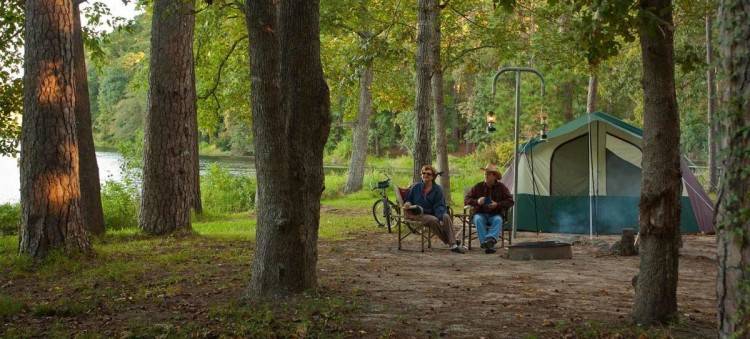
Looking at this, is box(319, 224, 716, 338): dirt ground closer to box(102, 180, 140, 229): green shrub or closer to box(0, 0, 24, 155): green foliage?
box(102, 180, 140, 229): green shrub

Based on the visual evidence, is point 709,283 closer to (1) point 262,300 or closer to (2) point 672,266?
(2) point 672,266

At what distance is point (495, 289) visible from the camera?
6895 mm

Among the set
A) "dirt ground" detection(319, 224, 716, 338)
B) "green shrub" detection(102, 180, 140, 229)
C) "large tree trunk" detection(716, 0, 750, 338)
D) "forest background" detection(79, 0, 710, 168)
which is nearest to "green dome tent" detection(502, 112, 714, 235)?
"forest background" detection(79, 0, 710, 168)

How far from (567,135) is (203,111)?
816 centimetres

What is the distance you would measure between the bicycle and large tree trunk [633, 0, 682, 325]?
6.02 metres

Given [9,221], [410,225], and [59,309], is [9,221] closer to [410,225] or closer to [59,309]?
[410,225]

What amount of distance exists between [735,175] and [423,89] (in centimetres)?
1025

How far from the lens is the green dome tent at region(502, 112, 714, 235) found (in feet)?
39.8

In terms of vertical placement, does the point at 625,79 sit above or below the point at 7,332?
above

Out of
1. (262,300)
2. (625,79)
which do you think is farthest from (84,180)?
(625,79)

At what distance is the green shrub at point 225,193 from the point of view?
19109mm

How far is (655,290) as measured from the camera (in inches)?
203

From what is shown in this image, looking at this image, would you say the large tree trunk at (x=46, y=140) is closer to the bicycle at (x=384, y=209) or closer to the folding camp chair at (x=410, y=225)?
the folding camp chair at (x=410, y=225)

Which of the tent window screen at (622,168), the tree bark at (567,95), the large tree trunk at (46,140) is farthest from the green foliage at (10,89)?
the tree bark at (567,95)
